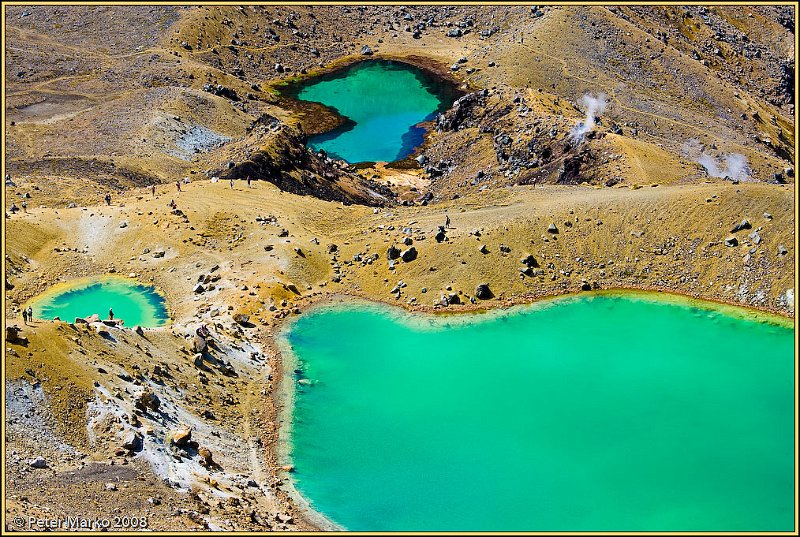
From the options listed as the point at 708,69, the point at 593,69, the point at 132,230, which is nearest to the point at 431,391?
the point at 132,230

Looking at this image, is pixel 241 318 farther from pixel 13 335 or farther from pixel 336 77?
pixel 336 77

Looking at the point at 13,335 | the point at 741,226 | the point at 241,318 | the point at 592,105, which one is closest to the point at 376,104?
the point at 592,105

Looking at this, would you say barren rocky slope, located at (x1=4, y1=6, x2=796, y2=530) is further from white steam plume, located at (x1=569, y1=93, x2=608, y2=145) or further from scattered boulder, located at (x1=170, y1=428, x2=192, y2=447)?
white steam plume, located at (x1=569, y1=93, x2=608, y2=145)

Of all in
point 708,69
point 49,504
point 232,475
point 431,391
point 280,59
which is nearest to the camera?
point 49,504

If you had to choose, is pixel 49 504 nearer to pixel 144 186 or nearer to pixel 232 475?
pixel 232 475

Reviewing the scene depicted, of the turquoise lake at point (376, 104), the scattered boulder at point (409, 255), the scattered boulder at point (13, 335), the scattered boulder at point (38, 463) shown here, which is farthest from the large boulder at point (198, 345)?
the turquoise lake at point (376, 104)
